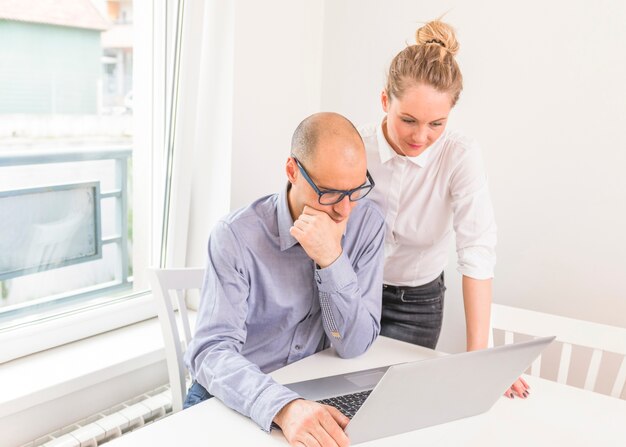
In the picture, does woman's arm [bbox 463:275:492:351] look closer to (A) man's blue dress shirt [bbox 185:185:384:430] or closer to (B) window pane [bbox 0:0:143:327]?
(A) man's blue dress shirt [bbox 185:185:384:430]

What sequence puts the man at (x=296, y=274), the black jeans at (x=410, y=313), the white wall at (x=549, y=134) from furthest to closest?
the white wall at (x=549, y=134) < the black jeans at (x=410, y=313) < the man at (x=296, y=274)

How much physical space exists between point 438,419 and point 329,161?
22.1 inches

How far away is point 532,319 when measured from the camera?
1703 mm

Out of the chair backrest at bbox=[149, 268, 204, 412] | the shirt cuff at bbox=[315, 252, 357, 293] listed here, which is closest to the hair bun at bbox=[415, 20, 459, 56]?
the shirt cuff at bbox=[315, 252, 357, 293]

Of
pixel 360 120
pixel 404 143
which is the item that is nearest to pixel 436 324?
pixel 404 143

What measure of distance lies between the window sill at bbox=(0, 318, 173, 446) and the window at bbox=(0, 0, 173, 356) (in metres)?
0.13

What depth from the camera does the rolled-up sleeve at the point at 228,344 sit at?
122 centimetres

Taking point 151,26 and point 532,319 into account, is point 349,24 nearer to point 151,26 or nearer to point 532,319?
point 151,26

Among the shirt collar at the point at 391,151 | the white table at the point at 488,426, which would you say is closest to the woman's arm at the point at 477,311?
the white table at the point at 488,426

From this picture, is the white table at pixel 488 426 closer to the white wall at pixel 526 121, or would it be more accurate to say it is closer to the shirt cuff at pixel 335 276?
the shirt cuff at pixel 335 276

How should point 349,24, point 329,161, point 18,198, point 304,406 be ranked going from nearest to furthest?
point 304,406, point 329,161, point 18,198, point 349,24

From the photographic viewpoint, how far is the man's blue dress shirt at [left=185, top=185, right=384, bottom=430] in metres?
1.43

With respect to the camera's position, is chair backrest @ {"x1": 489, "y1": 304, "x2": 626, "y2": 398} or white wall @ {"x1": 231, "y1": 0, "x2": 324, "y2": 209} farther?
white wall @ {"x1": 231, "y1": 0, "x2": 324, "y2": 209}

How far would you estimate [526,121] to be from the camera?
225cm
